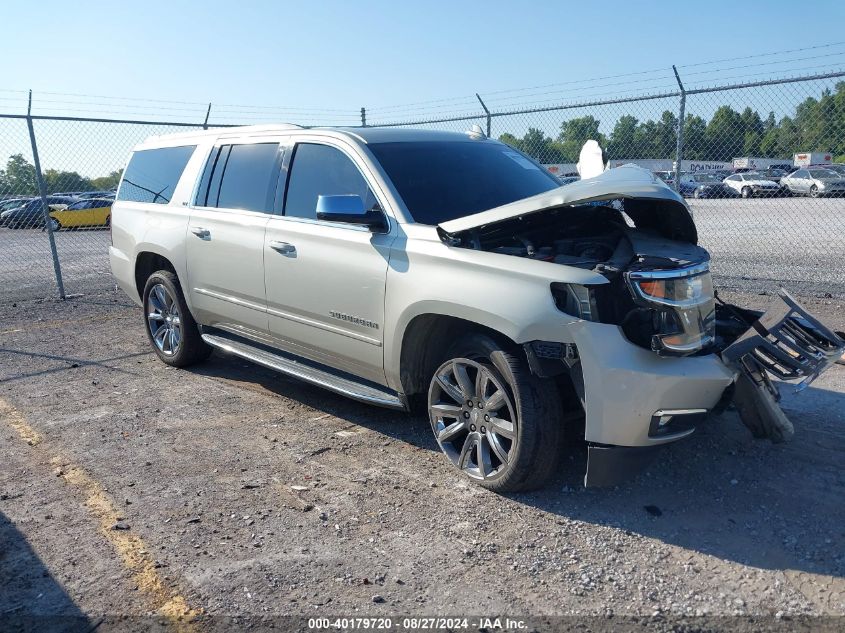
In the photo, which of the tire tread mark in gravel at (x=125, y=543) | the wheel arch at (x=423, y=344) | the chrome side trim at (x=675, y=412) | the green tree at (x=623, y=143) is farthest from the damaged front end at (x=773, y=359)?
the green tree at (x=623, y=143)

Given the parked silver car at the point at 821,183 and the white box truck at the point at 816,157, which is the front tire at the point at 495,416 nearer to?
the white box truck at the point at 816,157

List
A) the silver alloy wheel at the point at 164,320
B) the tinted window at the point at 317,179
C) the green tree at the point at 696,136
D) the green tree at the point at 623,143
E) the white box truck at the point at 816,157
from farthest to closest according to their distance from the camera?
the white box truck at the point at 816,157
the green tree at the point at 623,143
the green tree at the point at 696,136
the silver alloy wheel at the point at 164,320
the tinted window at the point at 317,179

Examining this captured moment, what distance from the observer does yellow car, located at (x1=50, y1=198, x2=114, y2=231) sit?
28.6 m

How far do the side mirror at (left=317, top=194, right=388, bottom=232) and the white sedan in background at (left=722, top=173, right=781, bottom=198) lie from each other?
62.4 ft

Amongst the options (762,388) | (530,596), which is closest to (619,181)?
(762,388)

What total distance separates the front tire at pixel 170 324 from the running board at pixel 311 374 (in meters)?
0.29

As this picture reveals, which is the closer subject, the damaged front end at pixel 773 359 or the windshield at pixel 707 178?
the damaged front end at pixel 773 359

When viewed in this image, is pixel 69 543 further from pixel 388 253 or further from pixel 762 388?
pixel 762 388

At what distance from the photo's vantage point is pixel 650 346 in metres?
3.49

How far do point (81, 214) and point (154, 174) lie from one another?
2516 cm

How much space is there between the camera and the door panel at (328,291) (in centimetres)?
442

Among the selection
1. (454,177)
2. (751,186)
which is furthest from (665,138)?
(751,186)

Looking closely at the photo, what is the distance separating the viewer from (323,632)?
114 inches

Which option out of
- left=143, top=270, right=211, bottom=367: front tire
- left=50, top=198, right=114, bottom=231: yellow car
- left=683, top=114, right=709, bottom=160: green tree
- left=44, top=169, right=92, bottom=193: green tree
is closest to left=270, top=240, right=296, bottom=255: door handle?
left=143, top=270, right=211, bottom=367: front tire
